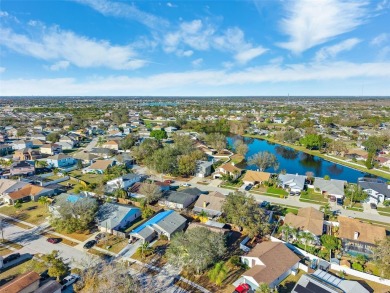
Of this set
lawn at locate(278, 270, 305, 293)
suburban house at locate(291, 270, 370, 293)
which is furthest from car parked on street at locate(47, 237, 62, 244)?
suburban house at locate(291, 270, 370, 293)

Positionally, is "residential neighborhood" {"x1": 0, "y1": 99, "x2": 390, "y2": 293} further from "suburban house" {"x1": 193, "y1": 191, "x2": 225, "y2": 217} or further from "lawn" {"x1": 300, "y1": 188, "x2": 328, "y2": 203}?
"lawn" {"x1": 300, "y1": 188, "x2": 328, "y2": 203}

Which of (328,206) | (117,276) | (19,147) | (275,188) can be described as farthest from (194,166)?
(19,147)

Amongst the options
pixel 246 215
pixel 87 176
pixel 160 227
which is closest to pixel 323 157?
pixel 246 215

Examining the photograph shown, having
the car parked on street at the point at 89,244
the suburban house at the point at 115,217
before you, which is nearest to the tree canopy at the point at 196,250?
the car parked on street at the point at 89,244

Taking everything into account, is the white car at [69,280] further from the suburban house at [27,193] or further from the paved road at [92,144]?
the paved road at [92,144]

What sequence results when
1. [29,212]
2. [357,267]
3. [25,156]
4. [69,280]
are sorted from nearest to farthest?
[69,280] → [357,267] → [29,212] → [25,156]

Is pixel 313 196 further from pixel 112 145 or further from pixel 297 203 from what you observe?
pixel 112 145
